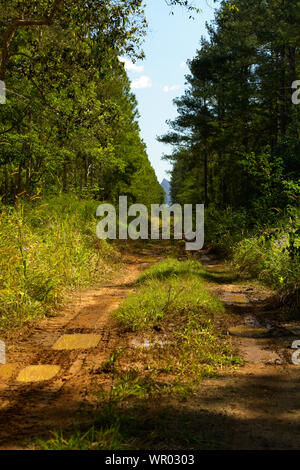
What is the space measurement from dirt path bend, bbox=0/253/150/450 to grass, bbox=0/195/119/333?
301 mm

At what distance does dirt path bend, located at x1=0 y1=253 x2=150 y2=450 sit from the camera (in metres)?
2.23

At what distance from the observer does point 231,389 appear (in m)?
2.76

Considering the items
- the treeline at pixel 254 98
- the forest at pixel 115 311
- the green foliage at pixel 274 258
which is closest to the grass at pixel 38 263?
the forest at pixel 115 311

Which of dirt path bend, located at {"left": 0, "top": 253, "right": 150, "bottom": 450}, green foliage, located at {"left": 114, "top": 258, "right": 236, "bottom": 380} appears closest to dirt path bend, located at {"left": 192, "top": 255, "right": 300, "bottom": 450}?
green foliage, located at {"left": 114, "top": 258, "right": 236, "bottom": 380}

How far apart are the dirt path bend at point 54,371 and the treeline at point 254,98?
21.1 ft

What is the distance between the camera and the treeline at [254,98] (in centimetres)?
1145

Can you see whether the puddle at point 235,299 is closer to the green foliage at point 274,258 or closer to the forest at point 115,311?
the forest at point 115,311

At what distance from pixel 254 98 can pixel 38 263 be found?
1472 cm

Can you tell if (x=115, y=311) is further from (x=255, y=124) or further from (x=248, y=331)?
(x=255, y=124)

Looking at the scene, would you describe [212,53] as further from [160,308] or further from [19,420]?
[19,420]

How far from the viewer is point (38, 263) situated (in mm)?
5496

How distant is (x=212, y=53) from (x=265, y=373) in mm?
17748

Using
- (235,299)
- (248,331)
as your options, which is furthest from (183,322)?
(235,299)
